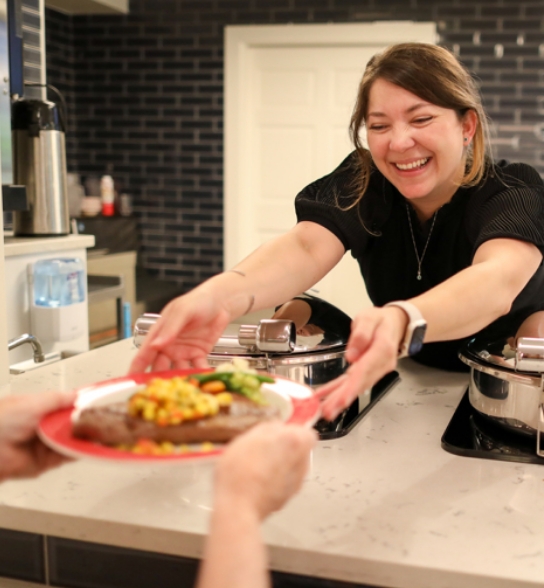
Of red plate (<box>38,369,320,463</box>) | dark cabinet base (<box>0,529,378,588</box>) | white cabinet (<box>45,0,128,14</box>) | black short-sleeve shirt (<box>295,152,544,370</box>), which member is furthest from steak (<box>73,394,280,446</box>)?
white cabinet (<box>45,0,128,14</box>)

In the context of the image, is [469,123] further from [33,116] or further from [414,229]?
[33,116]

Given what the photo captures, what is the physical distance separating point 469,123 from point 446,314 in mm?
598

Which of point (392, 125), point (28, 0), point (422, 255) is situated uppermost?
point (28, 0)

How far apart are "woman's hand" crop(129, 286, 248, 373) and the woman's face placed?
19.1 inches

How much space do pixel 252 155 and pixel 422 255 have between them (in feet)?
11.4

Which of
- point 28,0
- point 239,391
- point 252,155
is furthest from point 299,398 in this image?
point 252,155

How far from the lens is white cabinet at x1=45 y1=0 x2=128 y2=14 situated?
4.66 meters

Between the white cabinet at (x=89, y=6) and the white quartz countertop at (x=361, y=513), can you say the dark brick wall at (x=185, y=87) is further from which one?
the white quartz countertop at (x=361, y=513)

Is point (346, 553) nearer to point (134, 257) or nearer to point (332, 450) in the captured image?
point (332, 450)

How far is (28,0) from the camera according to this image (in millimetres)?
3506

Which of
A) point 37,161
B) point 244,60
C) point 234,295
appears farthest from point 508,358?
point 244,60

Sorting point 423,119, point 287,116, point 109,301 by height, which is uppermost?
point 287,116

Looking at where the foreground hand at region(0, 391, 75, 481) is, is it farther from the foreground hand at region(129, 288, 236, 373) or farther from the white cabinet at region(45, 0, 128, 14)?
the white cabinet at region(45, 0, 128, 14)

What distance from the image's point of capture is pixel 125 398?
2.91 ft
